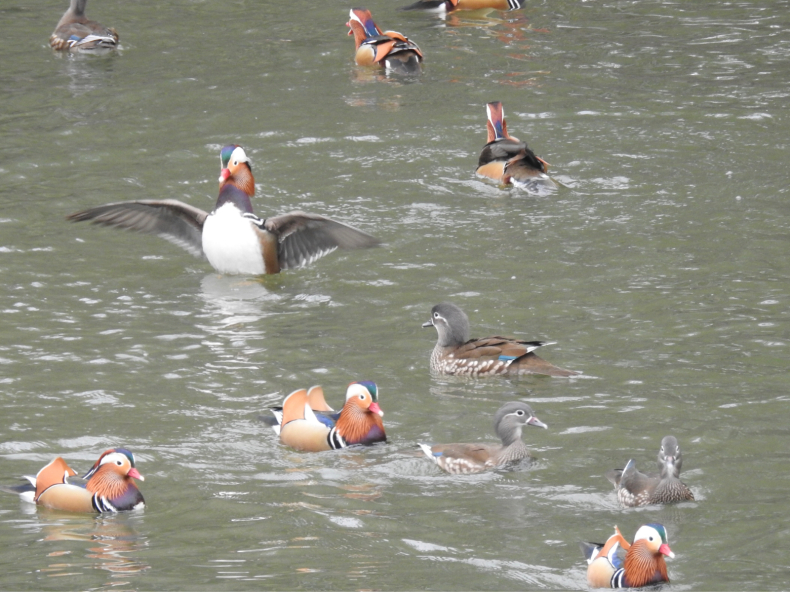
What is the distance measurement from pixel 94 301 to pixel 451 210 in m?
4.01

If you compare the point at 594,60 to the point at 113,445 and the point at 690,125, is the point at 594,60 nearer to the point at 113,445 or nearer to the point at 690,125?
the point at 690,125

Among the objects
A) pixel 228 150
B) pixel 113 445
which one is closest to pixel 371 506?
pixel 113 445

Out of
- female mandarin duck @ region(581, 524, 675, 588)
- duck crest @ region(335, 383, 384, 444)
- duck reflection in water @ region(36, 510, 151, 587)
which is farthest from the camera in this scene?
duck crest @ region(335, 383, 384, 444)

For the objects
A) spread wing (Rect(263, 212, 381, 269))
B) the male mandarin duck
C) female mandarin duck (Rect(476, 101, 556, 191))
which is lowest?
spread wing (Rect(263, 212, 381, 269))

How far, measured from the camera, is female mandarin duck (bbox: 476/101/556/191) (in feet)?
46.1

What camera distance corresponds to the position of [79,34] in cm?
1958

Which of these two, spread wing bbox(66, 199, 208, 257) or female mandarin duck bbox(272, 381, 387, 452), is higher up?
Answer: spread wing bbox(66, 199, 208, 257)

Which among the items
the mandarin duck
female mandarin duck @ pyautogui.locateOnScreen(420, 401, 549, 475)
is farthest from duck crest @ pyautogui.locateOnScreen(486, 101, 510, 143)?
the mandarin duck

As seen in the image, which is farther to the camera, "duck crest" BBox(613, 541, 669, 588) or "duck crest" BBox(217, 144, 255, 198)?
"duck crest" BBox(217, 144, 255, 198)

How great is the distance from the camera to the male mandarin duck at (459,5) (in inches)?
854

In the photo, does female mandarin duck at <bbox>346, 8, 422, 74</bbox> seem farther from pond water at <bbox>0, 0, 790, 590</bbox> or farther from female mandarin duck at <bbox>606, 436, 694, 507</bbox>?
female mandarin duck at <bbox>606, 436, 694, 507</bbox>

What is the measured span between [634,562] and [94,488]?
3.19 meters

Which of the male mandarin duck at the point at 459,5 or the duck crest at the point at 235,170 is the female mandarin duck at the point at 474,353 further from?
the male mandarin duck at the point at 459,5

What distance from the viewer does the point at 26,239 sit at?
43.0 feet
